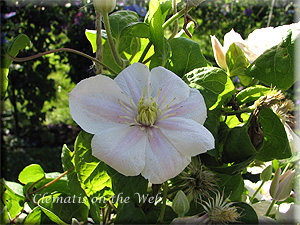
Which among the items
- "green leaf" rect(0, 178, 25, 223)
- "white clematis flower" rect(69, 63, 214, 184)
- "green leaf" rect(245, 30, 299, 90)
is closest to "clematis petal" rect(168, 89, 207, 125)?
"white clematis flower" rect(69, 63, 214, 184)

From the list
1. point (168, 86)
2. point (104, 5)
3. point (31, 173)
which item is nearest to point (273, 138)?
point (168, 86)

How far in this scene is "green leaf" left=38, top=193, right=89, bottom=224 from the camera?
20.6 inches

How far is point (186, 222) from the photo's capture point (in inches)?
16.4

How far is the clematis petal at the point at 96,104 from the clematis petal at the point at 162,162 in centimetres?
6

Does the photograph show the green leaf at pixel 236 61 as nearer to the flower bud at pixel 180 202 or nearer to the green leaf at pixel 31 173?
the flower bud at pixel 180 202

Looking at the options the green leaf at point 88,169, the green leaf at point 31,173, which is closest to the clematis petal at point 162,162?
the green leaf at point 88,169

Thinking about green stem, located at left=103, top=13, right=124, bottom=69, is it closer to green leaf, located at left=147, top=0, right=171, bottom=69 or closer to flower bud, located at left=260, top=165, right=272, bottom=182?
green leaf, located at left=147, top=0, right=171, bottom=69

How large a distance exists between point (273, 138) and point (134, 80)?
0.21 metres

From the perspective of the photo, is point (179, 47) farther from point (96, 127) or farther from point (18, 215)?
point (18, 215)

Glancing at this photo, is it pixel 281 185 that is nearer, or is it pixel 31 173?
pixel 281 185

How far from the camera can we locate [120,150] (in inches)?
13.4

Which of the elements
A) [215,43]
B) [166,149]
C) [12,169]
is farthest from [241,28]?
[166,149]

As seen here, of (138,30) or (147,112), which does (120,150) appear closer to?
(147,112)

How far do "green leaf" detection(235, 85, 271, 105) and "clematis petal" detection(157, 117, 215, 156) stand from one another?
13cm
